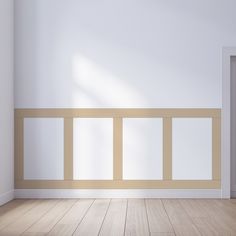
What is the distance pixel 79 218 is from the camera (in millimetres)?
4078

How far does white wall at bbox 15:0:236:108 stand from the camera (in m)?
5.22

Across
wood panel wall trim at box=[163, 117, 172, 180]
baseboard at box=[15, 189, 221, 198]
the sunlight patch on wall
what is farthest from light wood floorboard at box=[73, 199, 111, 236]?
the sunlight patch on wall

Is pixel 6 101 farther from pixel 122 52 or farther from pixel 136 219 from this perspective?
pixel 136 219

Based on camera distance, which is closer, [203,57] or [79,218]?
[79,218]

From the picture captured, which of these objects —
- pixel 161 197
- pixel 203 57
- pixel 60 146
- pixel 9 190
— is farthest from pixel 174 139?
pixel 9 190

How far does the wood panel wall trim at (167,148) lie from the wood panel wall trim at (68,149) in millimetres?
1096

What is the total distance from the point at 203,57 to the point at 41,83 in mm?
1939

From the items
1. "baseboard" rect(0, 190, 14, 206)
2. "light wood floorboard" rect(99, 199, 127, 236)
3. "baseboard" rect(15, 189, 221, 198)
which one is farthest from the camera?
"baseboard" rect(15, 189, 221, 198)

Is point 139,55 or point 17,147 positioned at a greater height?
point 139,55

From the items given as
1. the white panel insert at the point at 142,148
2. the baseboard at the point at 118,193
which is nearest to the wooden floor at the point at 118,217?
the baseboard at the point at 118,193

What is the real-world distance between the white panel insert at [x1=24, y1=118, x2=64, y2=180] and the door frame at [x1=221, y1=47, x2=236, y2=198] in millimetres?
1888

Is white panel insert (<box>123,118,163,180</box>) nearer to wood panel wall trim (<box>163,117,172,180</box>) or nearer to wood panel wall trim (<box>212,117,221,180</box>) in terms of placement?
wood panel wall trim (<box>163,117,172,180</box>)

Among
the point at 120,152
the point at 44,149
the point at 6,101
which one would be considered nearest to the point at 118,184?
the point at 120,152

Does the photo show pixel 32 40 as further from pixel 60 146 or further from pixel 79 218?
pixel 79 218
